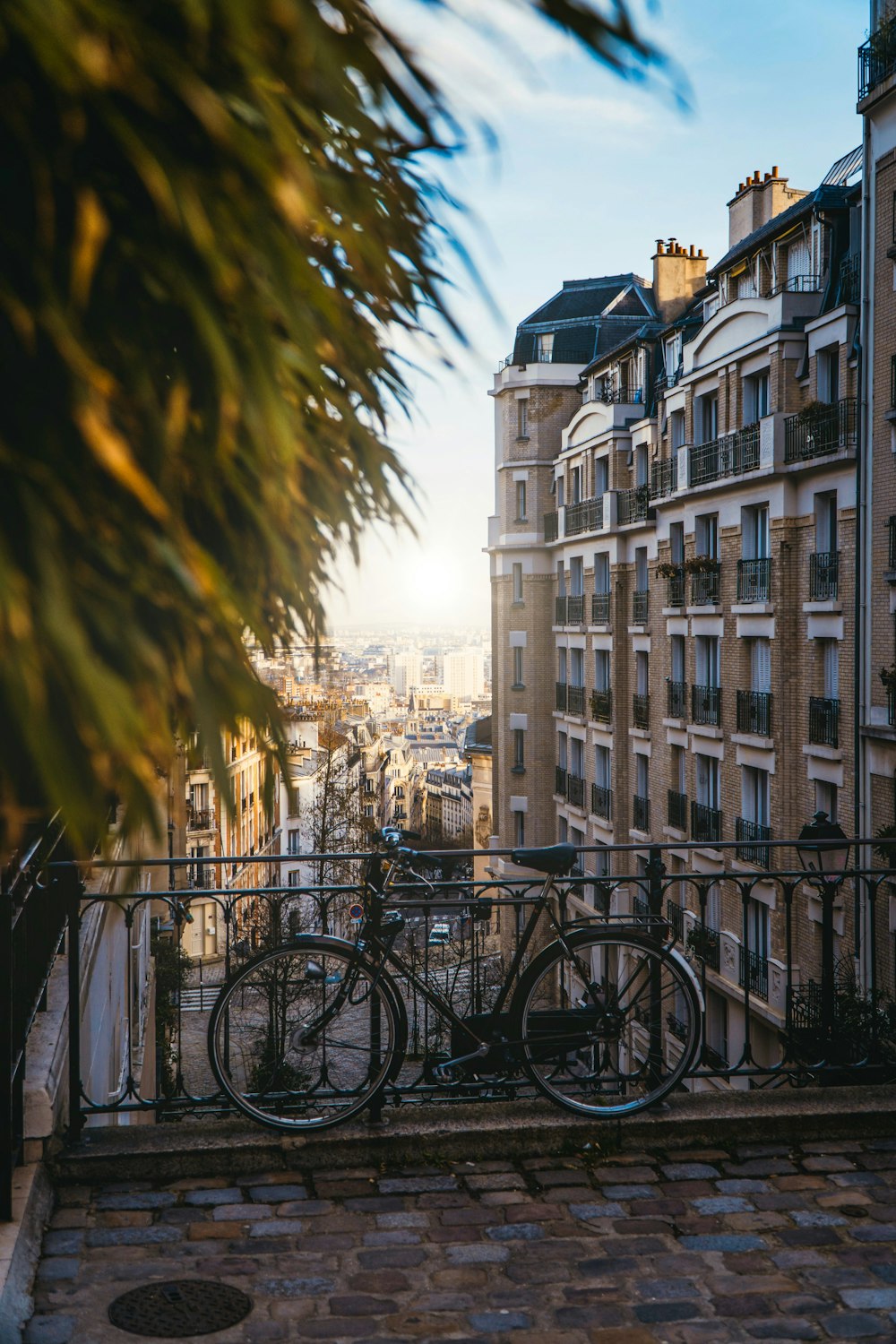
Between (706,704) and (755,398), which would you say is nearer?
(755,398)

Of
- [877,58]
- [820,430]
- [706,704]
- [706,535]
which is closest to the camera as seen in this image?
[877,58]

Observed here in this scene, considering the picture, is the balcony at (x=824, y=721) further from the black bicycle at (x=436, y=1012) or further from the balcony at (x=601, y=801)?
the black bicycle at (x=436, y=1012)

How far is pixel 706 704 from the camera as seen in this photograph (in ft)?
113

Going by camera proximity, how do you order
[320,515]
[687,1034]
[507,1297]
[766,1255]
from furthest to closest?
1. [687,1034]
2. [766,1255]
3. [507,1297]
4. [320,515]

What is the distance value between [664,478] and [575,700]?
11712 millimetres

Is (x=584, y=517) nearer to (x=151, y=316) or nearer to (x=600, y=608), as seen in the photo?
(x=600, y=608)

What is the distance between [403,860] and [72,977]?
4.96 feet

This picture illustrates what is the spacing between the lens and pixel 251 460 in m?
1.83

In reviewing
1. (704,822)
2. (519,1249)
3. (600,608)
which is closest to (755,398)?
(704,822)

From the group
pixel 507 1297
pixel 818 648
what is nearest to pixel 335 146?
pixel 507 1297

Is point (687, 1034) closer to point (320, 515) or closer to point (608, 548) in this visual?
point (320, 515)

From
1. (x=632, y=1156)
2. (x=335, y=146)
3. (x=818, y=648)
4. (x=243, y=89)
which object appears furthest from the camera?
(x=818, y=648)

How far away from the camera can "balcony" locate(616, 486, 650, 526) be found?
39312 millimetres

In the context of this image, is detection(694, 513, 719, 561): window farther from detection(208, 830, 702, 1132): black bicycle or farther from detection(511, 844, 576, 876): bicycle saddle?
detection(511, 844, 576, 876): bicycle saddle
